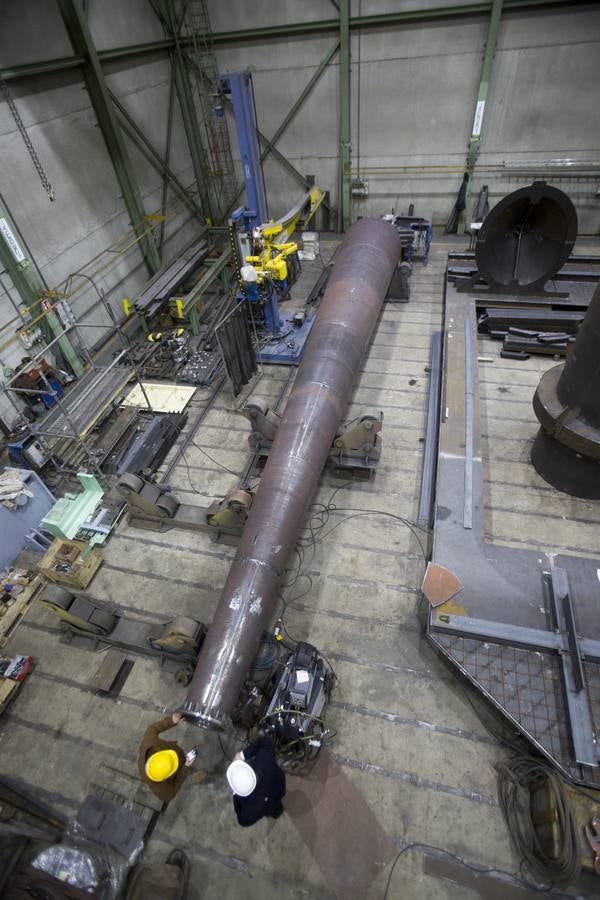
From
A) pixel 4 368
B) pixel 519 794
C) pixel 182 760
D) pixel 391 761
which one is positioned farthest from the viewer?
pixel 4 368

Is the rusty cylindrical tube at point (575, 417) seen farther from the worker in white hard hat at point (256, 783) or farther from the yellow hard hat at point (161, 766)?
the yellow hard hat at point (161, 766)

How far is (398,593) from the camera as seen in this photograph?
516 cm

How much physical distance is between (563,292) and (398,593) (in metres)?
6.80

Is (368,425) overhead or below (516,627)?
overhead

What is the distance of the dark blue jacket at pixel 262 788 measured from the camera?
333 centimetres

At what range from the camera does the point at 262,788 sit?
132 inches

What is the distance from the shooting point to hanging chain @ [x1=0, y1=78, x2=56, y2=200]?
25.1 ft

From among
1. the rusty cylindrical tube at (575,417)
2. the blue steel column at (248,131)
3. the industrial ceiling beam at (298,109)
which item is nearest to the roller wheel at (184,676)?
the rusty cylindrical tube at (575,417)

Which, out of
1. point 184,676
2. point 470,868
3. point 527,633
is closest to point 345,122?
point 527,633

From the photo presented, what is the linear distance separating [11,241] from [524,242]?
9.25 m

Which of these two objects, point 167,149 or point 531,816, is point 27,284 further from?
point 531,816

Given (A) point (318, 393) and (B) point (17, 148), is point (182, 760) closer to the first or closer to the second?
(A) point (318, 393)

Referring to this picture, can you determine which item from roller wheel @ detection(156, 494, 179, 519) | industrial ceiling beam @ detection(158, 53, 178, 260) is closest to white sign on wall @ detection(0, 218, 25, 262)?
industrial ceiling beam @ detection(158, 53, 178, 260)

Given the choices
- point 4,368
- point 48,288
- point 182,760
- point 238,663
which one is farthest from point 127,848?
point 48,288
